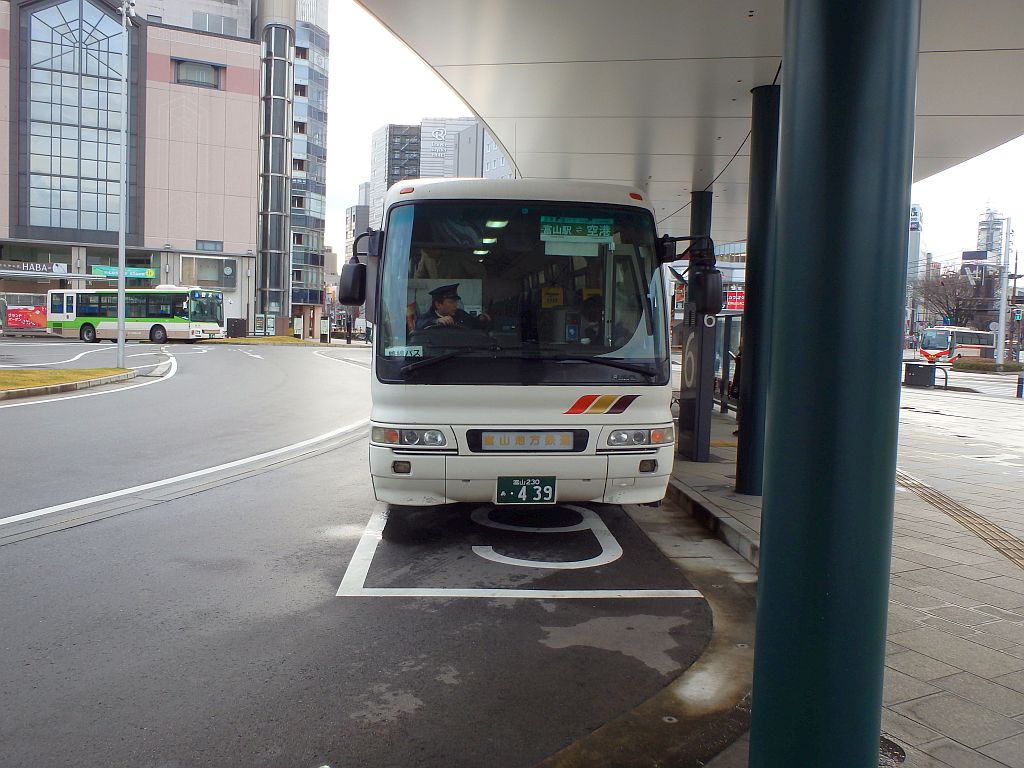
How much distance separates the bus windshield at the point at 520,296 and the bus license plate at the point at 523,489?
2.38 ft

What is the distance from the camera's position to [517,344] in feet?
→ 21.1

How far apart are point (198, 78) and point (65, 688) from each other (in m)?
66.7

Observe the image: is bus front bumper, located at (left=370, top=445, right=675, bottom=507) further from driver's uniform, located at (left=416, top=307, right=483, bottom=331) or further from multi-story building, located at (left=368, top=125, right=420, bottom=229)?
multi-story building, located at (left=368, top=125, right=420, bottom=229)

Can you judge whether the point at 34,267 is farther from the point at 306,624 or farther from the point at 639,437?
the point at 306,624

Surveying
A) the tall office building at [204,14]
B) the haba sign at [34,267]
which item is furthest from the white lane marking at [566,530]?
the tall office building at [204,14]

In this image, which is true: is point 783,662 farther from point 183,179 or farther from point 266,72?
point 266,72

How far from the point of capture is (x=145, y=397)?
56.9ft

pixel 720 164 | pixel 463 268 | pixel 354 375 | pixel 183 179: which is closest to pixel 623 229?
pixel 463 268

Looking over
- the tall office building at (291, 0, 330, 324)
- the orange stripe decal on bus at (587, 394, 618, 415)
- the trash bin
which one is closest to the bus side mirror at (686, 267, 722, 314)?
the orange stripe decal on bus at (587, 394, 618, 415)

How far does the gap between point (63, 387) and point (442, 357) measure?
15.3m

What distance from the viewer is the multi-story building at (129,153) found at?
57031 millimetres

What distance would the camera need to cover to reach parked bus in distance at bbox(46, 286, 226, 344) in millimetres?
44250

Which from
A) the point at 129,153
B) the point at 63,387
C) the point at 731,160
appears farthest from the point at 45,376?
the point at 129,153

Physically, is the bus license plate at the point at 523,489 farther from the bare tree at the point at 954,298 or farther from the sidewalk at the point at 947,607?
the bare tree at the point at 954,298
